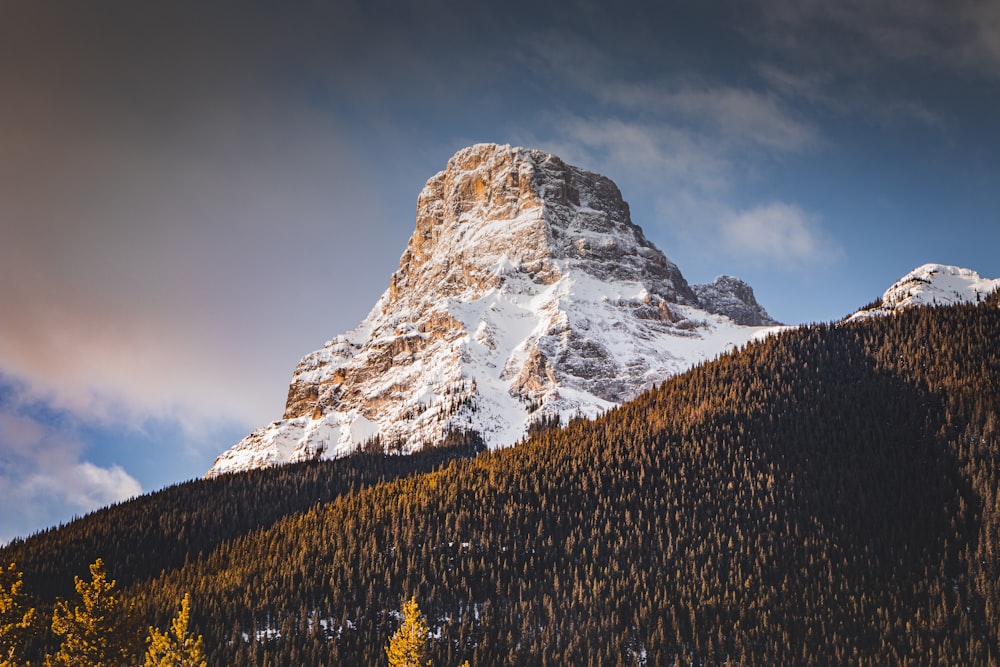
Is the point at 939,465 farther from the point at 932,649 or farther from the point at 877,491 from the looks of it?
the point at 932,649

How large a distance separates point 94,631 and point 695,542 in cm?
8920

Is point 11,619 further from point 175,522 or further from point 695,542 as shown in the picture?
point 175,522

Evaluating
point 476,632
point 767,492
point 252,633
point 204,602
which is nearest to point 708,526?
point 767,492

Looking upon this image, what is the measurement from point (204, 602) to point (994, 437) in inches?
4966

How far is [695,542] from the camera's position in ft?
372

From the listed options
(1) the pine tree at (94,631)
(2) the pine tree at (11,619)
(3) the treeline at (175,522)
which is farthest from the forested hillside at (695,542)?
(1) the pine tree at (94,631)

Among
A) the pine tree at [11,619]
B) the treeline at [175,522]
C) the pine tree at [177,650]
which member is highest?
the treeline at [175,522]

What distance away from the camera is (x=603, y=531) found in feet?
391

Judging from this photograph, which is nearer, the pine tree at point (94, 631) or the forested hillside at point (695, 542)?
the pine tree at point (94, 631)

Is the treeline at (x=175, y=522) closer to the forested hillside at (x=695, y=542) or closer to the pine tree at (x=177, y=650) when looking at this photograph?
the forested hillside at (x=695, y=542)

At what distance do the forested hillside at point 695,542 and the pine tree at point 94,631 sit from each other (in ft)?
177

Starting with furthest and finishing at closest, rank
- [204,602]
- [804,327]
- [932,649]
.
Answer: [804,327] < [204,602] < [932,649]

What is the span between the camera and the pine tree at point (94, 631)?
43.4 m

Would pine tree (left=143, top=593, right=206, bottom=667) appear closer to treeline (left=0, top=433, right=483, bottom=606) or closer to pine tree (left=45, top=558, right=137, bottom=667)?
pine tree (left=45, top=558, right=137, bottom=667)
